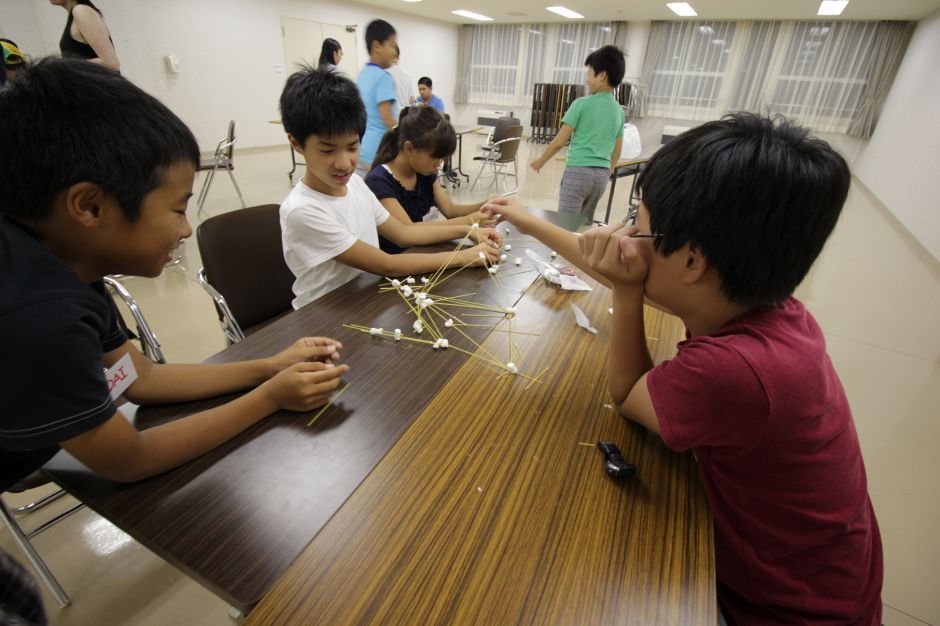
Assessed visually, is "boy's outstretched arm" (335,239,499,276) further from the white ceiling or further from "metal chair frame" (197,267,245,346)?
the white ceiling

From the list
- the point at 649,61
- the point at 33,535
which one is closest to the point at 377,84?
the point at 33,535

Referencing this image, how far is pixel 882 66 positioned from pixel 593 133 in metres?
9.10

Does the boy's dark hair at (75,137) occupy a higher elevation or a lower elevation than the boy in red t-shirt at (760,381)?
higher

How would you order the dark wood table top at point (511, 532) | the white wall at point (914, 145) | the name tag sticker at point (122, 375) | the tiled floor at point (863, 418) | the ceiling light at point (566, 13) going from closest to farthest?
the dark wood table top at point (511, 532) → the name tag sticker at point (122, 375) → the tiled floor at point (863, 418) → the white wall at point (914, 145) → the ceiling light at point (566, 13)

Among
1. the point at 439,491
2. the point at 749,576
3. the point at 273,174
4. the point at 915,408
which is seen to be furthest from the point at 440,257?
the point at 273,174

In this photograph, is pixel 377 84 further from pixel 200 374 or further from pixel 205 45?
pixel 205 45

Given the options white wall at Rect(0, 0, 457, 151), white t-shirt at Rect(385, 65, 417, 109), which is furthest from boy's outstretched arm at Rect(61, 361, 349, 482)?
white wall at Rect(0, 0, 457, 151)

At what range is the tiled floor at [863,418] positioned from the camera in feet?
4.32

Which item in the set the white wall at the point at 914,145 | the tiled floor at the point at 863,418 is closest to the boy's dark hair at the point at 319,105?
the tiled floor at the point at 863,418

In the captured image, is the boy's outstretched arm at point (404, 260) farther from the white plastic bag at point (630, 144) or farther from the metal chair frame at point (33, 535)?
the white plastic bag at point (630, 144)

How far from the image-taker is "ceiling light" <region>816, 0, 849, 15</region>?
6.57m

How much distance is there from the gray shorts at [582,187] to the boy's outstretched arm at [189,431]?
2918 millimetres

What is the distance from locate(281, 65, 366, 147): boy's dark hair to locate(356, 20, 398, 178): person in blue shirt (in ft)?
5.81

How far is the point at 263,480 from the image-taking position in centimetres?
71
